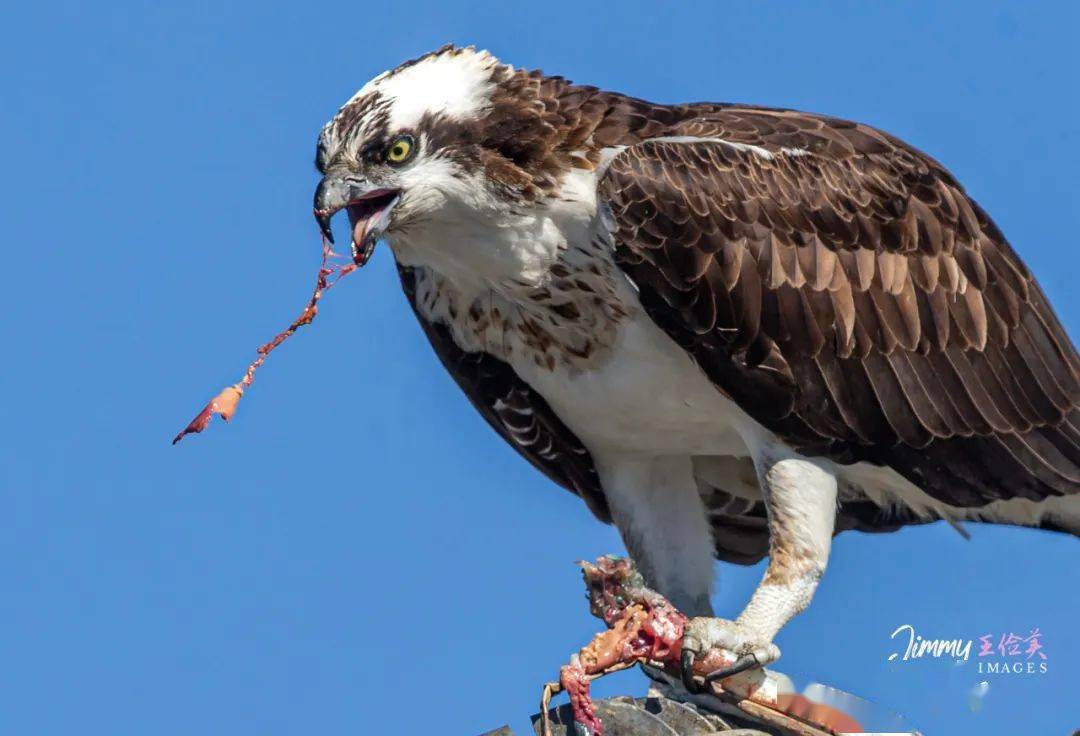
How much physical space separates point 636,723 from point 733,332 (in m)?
1.99

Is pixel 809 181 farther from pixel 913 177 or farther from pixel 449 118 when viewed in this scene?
pixel 449 118

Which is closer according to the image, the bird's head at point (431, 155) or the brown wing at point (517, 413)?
the bird's head at point (431, 155)

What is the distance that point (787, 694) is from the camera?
8672 mm

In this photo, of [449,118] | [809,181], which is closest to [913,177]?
[809,181]

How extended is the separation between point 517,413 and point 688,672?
80.6 inches

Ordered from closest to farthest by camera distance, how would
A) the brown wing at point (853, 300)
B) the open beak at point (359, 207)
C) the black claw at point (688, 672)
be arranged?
the black claw at point (688, 672) → the open beak at point (359, 207) → the brown wing at point (853, 300)

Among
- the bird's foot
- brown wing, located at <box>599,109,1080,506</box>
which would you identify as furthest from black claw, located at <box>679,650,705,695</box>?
brown wing, located at <box>599,109,1080,506</box>

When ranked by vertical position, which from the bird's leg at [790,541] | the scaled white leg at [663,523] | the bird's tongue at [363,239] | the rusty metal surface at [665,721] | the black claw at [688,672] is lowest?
the rusty metal surface at [665,721]

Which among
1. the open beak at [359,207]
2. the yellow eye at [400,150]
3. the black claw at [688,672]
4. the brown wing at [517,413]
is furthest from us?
the brown wing at [517,413]

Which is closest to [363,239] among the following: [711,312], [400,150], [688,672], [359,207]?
[359,207]

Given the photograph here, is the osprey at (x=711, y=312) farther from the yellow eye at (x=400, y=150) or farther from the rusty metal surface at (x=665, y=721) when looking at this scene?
the rusty metal surface at (x=665, y=721)

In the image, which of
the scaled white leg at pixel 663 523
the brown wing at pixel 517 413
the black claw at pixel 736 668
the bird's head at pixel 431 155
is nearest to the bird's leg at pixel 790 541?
the black claw at pixel 736 668

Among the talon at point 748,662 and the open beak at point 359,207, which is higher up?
the open beak at point 359,207

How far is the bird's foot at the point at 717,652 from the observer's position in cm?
856
